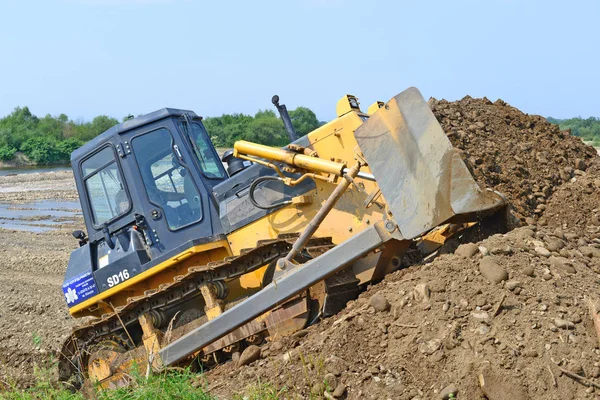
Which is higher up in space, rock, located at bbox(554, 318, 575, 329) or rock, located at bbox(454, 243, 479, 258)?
rock, located at bbox(454, 243, 479, 258)

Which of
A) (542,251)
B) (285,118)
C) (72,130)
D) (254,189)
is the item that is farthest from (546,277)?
(72,130)

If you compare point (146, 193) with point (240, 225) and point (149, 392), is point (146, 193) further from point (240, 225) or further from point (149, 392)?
point (149, 392)

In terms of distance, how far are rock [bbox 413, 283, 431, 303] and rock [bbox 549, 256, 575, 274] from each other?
0.93m

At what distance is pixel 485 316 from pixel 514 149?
281 cm

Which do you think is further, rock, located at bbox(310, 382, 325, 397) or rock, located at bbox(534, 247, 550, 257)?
rock, located at bbox(534, 247, 550, 257)

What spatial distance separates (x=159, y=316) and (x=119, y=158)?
5.43 ft

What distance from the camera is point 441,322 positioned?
5.41m

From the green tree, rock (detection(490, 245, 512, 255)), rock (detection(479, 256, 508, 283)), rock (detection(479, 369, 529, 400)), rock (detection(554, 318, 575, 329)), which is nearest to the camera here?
rock (detection(479, 369, 529, 400))

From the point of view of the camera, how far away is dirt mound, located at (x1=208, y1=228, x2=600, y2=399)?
16.1 feet

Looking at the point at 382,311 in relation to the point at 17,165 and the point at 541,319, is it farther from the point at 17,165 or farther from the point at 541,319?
the point at 17,165

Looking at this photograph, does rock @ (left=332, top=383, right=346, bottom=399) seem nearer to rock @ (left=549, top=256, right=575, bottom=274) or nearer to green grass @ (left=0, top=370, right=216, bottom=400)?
green grass @ (left=0, top=370, right=216, bottom=400)

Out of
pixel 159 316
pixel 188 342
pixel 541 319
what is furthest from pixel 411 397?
pixel 159 316

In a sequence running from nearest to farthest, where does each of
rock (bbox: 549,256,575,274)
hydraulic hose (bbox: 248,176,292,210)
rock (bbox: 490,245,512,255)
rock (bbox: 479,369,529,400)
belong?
rock (bbox: 479,369,529,400)
rock (bbox: 549,256,575,274)
rock (bbox: 490,245,512,255)
hydraulic hose (bbox: 248,176,292,210)

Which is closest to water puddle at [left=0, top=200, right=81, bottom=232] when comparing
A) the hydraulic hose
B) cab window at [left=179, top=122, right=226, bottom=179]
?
cab window at [left=179, top=122, right=226, bottom=179]
